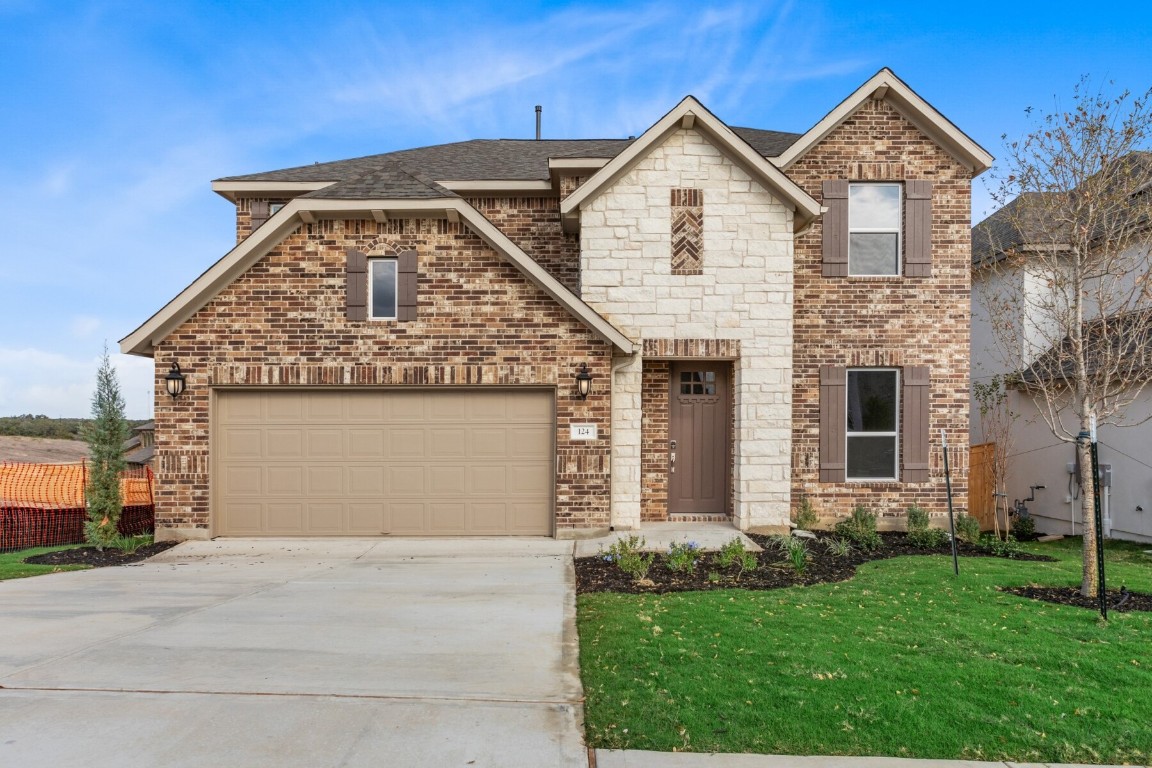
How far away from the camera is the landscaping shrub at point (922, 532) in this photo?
36.0 ft

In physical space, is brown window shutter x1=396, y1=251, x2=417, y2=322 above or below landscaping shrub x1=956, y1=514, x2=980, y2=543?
above

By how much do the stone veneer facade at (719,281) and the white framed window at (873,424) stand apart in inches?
69.7

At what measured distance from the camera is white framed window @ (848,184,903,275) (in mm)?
12281

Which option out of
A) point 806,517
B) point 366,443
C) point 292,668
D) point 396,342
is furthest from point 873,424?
point 292,668

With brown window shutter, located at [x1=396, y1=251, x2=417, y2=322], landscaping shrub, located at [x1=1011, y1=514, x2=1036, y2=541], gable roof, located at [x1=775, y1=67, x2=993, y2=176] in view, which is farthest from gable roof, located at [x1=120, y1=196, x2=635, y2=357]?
landscaping shrub, located at [x1=1011, y1=514, x2=1036, y2=541]

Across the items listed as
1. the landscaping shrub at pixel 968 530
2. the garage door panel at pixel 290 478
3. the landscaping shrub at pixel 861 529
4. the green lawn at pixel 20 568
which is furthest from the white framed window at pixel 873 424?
the green lawn at pixel 20 568

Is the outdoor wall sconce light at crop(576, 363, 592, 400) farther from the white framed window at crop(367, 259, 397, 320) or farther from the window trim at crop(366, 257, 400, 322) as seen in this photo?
the white framed window at crop(367, 259, 397, 320)

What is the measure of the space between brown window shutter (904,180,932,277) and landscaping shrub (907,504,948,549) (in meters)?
4.01

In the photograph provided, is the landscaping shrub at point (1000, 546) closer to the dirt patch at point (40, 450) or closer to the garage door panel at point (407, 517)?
the garage door panel at point (407, 517)

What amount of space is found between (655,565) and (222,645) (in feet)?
16.6

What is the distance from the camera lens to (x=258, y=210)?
13.7 meters

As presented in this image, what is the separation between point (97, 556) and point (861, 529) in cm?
1138

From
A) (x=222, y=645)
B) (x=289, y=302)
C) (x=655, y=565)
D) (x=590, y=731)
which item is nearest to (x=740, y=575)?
(x=655, y=565)

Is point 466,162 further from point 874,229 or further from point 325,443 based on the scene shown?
point 874,229
